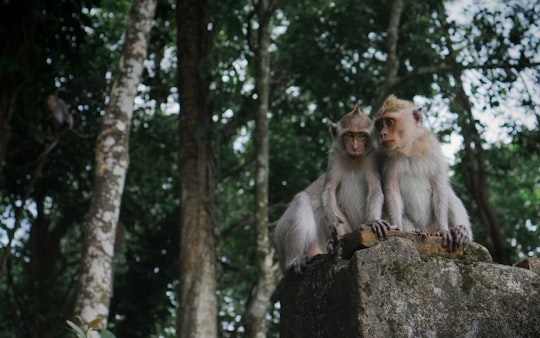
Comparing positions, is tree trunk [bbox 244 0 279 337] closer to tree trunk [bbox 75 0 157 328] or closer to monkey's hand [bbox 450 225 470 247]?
tree trunk [bbox 75 0 157 328]

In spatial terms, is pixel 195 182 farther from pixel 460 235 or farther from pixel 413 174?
pixel 460 235

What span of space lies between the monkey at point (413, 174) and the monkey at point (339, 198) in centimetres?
12

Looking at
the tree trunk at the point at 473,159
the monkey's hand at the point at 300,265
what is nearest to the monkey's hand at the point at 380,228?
the monkey's hand at the point at 300,265

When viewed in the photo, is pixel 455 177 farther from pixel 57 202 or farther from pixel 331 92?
pixel 57 202

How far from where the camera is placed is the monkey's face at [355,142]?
188 inches

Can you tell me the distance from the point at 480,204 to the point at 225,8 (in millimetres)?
6140

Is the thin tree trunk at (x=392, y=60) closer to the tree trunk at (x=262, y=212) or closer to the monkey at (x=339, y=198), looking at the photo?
the tree trunk at (x=262, y=212)

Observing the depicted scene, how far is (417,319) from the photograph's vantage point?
10.8 feet

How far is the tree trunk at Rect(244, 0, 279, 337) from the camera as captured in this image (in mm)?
9297

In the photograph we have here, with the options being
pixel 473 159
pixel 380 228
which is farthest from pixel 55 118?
pixel 380 228

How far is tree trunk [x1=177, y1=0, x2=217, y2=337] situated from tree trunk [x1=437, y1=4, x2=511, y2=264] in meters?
3.83

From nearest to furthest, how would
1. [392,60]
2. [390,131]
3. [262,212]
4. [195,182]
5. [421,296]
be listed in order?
[421,296] → [390,131] → [262,212] → [195,182] → [392,60]

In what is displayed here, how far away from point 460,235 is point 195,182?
640cm

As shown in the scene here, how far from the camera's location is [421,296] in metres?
3.37
